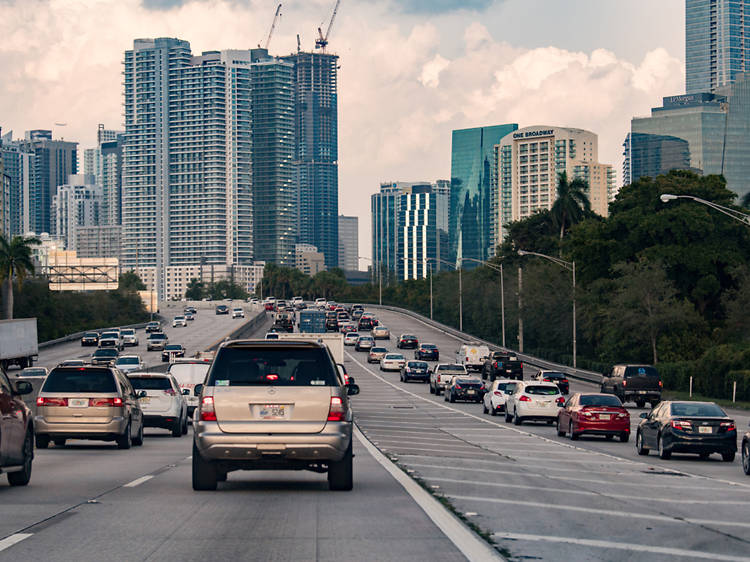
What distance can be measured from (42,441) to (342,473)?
38.0 feet

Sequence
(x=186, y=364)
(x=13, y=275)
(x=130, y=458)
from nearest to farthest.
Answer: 1. (x=130, y=458)
2. (x=186, y=364)
3. (x=13, y=275)

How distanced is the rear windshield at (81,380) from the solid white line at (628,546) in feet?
47.1

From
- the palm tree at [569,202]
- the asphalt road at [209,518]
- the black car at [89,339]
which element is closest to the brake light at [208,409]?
the asphalt road at [209,518]

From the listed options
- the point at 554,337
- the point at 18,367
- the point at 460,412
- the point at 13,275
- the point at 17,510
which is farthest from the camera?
the point at 13,275

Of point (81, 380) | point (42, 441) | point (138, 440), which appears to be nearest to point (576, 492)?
point (81, 380)

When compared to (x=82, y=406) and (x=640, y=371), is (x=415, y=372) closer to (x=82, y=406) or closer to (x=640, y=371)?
(x=640, y=371)

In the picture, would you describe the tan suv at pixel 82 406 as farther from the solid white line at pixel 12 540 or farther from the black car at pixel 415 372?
the black car at pixel 415 372

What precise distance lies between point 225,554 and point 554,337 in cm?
8927

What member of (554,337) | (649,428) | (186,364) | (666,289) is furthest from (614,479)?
(554,337)

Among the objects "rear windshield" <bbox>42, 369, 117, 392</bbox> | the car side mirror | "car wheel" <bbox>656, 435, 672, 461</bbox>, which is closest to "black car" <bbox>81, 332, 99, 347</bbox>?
"rear windshield" <bbox>42, 369, 117, 392</bbox>

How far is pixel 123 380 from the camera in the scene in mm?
25000

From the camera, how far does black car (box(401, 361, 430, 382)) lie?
232 feet

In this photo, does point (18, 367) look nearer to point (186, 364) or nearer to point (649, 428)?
point (186, 364)

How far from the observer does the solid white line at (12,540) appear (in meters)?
10.4
